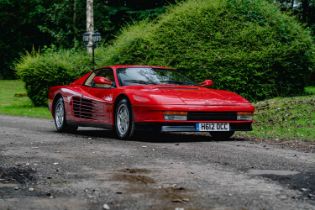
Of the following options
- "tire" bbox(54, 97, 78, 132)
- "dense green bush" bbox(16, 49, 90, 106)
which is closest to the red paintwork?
"tire" bbox(54, 97, 78, 132)

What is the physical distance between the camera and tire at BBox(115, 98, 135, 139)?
410 inches

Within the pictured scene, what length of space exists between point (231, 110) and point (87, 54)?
42.4ft

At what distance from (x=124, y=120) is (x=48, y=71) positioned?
38.1 feet

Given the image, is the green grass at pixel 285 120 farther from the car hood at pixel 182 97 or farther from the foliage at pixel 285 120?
the car hood at pixel 182 97

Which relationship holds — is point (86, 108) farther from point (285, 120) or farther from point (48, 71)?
point (48, 71)

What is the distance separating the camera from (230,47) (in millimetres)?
19422

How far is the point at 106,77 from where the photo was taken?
467 inches

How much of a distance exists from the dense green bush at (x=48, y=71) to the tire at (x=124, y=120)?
1115 centimetres

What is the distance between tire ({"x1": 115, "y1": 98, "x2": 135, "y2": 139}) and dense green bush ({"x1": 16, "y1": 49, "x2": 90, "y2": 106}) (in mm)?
11148

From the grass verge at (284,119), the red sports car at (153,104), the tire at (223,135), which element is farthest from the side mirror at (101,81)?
the grass verge at (284,119)

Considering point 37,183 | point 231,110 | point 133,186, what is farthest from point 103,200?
point 231,110

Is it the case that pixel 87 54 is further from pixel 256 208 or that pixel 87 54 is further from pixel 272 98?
pixel 256 208

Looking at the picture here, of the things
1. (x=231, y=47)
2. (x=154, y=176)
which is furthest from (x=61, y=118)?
(x=231, y=47)

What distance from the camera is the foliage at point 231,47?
1906 cm
